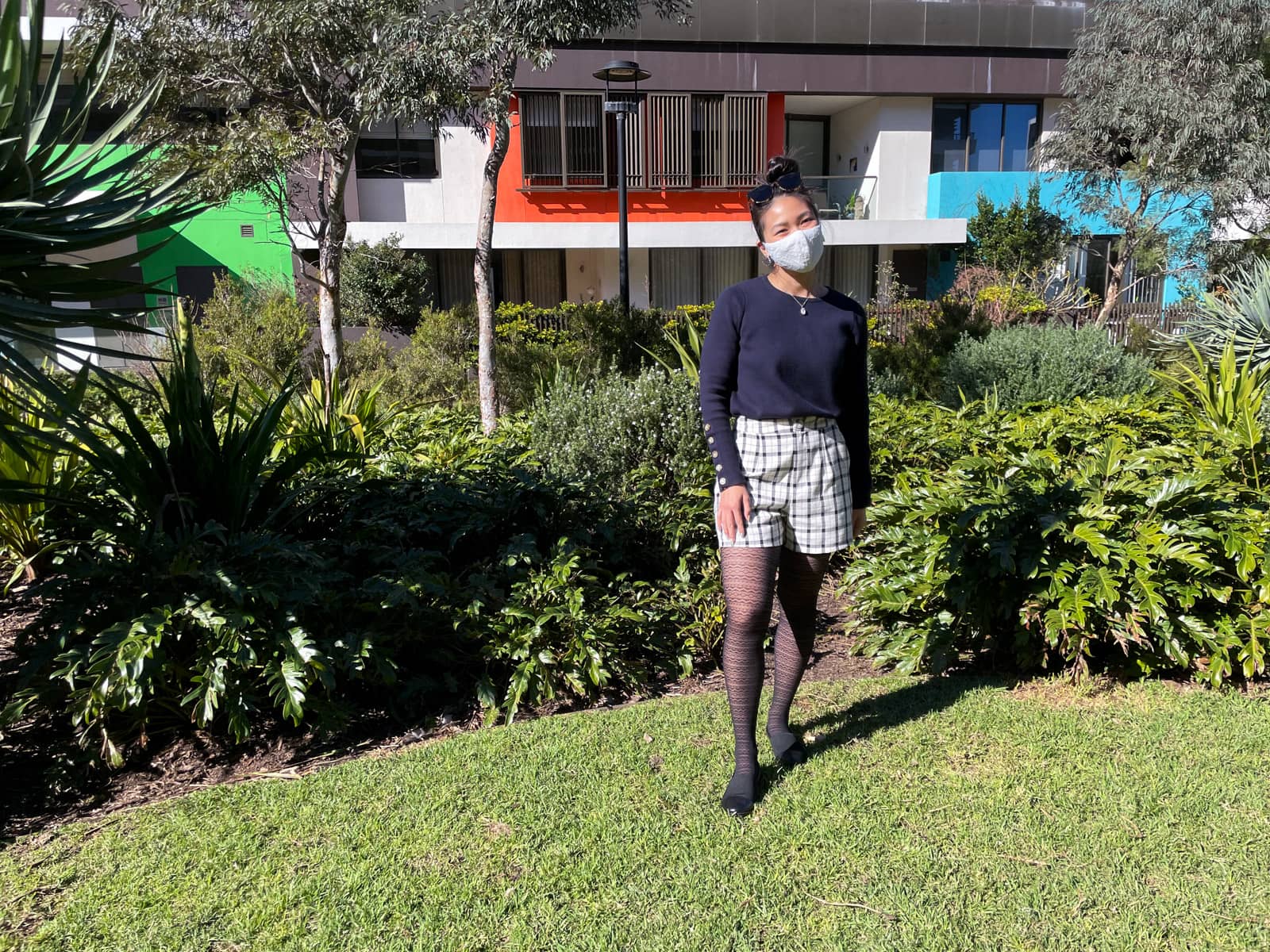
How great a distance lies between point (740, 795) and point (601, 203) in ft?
63.7

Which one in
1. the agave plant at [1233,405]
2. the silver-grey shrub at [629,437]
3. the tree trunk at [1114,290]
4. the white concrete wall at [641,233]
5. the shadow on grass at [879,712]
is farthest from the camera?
the white concrete wall at [641,233]

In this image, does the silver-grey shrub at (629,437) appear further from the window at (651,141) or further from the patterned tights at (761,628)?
the window at (651,141)

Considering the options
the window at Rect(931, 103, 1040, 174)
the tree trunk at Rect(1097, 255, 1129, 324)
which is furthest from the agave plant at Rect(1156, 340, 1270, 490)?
the window at Rect(931, 103, 1040, 174)

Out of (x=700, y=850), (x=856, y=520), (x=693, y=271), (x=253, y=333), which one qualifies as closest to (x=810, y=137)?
(x=693, y=271)

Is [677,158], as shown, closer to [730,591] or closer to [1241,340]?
[1241,340]

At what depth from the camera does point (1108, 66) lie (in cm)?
1683

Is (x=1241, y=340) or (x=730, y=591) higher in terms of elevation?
(x=1241, y=340)

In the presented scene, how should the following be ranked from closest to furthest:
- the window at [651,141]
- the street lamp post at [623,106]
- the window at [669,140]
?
the street lamp post at [623,106] < the window at [651,141] < the window at [669,140]

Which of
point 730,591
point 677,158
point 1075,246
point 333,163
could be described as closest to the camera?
point 730,591

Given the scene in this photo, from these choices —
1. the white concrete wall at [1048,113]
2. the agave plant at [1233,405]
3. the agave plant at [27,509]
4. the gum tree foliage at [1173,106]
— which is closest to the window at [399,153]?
the gum tree foliage at [1173,106]

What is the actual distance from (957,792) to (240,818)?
7.62 feet

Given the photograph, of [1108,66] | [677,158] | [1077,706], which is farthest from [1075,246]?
[1077,706]

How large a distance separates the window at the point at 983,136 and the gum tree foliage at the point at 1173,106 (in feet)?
17.6

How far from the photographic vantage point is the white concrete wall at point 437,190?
66.9 ft
